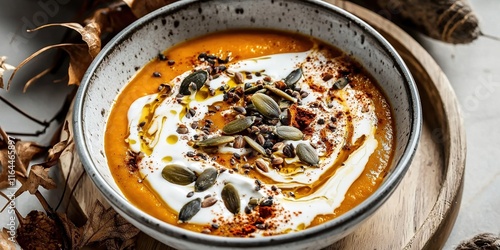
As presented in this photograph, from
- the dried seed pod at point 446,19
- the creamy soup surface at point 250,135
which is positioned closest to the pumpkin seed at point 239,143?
the creamy soup surface at point 250,135

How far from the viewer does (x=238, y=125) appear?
7.73 ft

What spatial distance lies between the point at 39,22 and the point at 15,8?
0.14 metres

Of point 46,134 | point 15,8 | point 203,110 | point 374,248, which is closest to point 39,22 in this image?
point 15,8

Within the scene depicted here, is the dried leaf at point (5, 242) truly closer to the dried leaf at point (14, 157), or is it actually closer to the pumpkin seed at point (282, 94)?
the dried leaf at point (14, 157)

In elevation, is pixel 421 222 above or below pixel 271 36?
below

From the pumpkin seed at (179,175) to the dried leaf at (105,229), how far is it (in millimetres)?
245

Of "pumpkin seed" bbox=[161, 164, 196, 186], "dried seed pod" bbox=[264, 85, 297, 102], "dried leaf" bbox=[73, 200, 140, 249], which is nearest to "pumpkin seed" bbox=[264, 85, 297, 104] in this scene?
"dried seed pod" bbox=[264, 85, 297, 102]

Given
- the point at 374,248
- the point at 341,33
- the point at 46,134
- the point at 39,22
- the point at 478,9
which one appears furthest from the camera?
the point at 478,9

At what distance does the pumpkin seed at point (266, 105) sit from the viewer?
7.91 feet

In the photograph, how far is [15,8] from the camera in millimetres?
3264

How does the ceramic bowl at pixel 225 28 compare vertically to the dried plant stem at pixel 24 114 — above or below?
above

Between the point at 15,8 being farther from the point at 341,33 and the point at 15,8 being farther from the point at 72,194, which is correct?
the point at 341,33

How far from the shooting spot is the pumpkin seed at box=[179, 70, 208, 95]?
251cm

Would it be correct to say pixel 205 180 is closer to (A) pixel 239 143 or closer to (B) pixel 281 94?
(A) pixel 239 143
